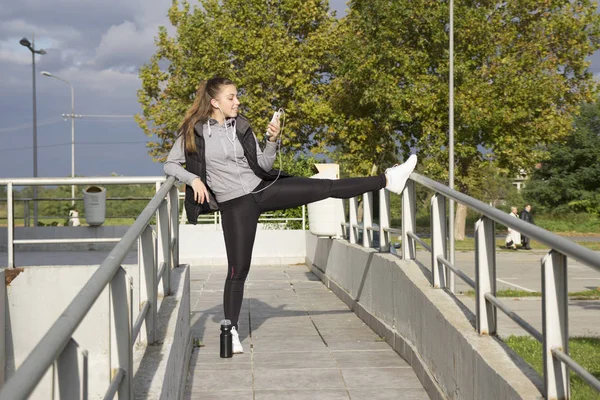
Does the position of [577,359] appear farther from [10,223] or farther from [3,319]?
[10,223]

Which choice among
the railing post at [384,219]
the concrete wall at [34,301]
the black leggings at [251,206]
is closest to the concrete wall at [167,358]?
the black leggings at [251,206]

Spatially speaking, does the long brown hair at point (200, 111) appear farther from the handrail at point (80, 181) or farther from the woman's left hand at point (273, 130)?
the handrail at point (80, 181)

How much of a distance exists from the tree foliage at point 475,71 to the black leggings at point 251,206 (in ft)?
87.3

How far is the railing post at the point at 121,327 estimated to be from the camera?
295 cm

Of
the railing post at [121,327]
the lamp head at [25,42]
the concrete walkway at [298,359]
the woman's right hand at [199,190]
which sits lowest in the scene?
the concrete walkway at [298,359]

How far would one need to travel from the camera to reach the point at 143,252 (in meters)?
4.21

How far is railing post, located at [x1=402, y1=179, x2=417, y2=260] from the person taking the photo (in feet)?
22.0

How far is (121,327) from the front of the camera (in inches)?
118

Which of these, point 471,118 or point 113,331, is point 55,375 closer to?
point 113,331

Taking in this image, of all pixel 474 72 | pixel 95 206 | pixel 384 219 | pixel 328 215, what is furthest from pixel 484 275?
pixel 474 72

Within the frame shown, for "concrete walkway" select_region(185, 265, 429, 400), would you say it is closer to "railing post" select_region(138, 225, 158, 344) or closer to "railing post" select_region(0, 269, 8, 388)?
"railing post" select_region(138, 225, 158, 344)

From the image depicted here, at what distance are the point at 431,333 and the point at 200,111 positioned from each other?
2227 mm

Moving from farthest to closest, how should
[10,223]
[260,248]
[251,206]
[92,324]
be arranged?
[260,248]
[10,223]
[251,206]
[92,324]

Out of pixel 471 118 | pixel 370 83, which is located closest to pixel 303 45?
pixel 370 83
